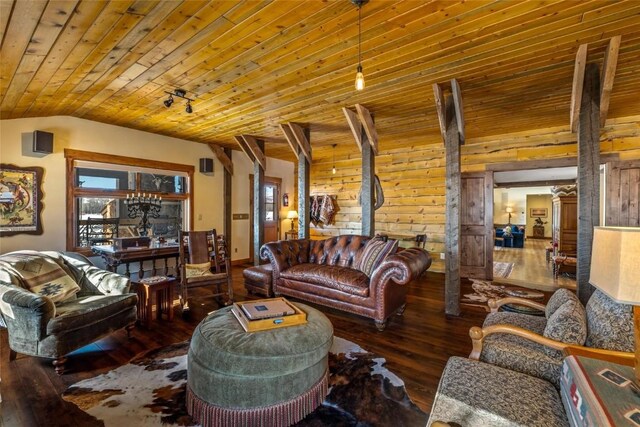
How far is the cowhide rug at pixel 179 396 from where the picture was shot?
5.82 feet

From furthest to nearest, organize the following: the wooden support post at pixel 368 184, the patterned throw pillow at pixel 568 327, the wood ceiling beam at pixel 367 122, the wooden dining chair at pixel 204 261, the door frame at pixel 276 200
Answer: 1. the door frame at pixel 276 200
2. the wooden support post at pixel 368 184
3. the wood ceiling beam at pixel 367 122
4. the wooden dining chair at pixel 204 261
5. the patterned throw pillow at pixel 568 327

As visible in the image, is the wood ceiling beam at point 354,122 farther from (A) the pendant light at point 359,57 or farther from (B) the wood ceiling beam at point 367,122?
(A) the pendant light at point 359,57

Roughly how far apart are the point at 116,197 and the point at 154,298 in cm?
283

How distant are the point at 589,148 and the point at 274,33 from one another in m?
3.39

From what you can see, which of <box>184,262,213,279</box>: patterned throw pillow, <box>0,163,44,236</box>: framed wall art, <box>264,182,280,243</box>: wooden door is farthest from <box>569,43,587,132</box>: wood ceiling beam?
<box>0,163,44,236</box>: framed wall art

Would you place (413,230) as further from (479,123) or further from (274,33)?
(274,33)

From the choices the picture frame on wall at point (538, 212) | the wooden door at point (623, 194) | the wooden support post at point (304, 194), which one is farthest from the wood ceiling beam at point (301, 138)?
the picture frame on wall at point (538, 212)

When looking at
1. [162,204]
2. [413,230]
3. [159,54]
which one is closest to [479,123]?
[413,230]

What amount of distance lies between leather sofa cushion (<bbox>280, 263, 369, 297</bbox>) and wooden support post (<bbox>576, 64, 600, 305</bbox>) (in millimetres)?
2338

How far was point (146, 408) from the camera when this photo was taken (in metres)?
1.85

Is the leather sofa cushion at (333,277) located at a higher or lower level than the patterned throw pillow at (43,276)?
lower

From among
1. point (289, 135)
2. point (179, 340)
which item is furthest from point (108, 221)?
point (289, 135)

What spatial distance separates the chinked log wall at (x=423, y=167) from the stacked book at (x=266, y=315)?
471 centimetres

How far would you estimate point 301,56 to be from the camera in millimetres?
2846
